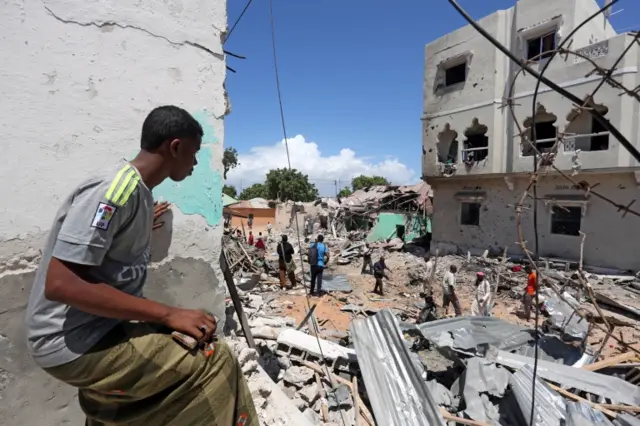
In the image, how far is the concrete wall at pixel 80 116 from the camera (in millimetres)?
2078

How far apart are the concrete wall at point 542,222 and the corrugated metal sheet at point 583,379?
736 centimetres

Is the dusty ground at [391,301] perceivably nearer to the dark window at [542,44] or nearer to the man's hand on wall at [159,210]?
the man's hand on wall at [159,210]

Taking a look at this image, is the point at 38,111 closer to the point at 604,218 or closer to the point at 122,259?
the point at 122,259

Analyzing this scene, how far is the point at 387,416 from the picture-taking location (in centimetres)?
351

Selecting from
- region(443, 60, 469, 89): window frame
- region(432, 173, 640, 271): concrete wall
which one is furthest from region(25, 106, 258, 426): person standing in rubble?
region(443, 60, 469, 89): window frame

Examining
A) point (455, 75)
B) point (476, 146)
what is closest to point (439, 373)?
point (476, 146)

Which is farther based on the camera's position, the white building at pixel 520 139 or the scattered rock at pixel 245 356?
the white building at pixel 520 139

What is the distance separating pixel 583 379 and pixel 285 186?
3790 cm

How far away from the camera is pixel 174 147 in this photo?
135cm

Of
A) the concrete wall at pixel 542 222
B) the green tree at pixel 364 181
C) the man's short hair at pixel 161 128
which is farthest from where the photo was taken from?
the green tree at pixel 364 181

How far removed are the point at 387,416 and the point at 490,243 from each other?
44.0 feet

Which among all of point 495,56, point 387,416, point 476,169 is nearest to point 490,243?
point 476,169

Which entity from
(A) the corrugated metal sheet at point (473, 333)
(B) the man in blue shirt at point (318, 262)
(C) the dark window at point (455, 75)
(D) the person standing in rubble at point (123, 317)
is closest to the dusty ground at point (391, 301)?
(B) the man in blue shirt at point (318, 262)

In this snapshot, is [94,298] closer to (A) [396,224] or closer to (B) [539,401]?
(B) [539,401]
